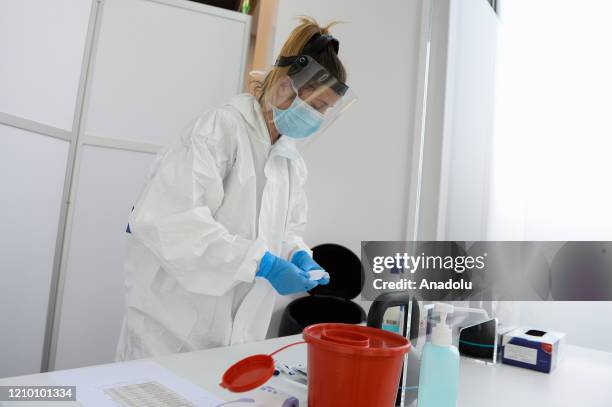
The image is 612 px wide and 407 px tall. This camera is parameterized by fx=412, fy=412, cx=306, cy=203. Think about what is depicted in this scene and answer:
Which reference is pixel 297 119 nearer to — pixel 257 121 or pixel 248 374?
pixel 257 121

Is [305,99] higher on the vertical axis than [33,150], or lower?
higher

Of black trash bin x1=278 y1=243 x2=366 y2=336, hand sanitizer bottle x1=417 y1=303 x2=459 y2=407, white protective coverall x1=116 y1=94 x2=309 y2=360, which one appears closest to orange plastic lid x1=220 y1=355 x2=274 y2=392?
hand sanitizer bottle x1=417 y1=303 x2=459 y2=407

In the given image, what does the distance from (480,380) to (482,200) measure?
43cm

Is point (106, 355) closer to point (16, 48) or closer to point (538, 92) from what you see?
point (16, 48)

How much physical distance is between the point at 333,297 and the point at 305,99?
1.24m

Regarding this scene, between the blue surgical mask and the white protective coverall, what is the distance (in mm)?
45

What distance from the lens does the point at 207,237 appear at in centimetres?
104

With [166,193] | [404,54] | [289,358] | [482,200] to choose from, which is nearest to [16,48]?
[166,193]

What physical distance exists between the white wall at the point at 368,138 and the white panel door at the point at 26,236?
1.23m

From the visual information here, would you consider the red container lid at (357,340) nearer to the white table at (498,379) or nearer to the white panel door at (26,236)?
the white table at (498,379)

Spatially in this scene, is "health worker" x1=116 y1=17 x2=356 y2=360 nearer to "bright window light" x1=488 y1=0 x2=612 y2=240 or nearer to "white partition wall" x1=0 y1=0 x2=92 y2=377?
"bright window light" x1=488 y1=0 x2=612 y2=240

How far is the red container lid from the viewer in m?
0.56

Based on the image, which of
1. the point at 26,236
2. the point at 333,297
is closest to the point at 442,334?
the point at 333,297

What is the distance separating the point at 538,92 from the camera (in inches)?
34.2
